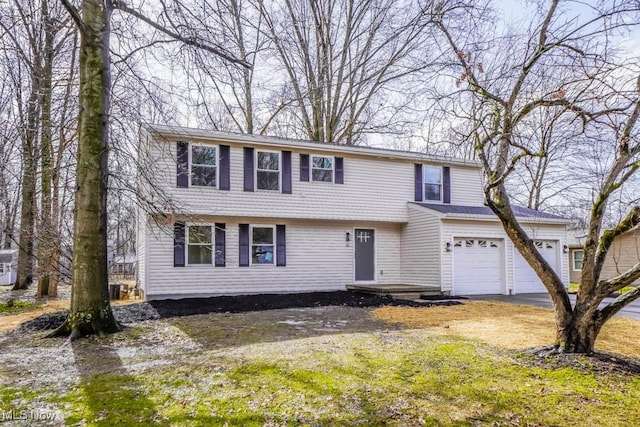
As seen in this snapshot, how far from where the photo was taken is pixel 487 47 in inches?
289

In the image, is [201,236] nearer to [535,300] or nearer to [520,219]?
[535,300]

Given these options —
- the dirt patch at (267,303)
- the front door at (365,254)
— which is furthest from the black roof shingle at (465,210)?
the dirt patch at (267,303)

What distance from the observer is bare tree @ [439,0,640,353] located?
510cm

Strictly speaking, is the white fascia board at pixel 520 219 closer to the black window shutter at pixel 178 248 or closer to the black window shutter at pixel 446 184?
the black window shutter at pixel 446 184

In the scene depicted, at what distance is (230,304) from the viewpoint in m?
11.1

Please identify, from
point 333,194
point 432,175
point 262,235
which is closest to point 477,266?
point 432,175

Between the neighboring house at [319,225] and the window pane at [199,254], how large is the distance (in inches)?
1.2

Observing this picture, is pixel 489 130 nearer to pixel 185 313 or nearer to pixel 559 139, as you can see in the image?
pixel 559 139

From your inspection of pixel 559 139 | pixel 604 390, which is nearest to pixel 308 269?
pixel 559 139

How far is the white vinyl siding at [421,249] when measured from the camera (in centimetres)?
1377

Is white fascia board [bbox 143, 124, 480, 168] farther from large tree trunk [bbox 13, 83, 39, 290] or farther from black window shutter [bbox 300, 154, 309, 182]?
large tree trunk [bbox 13, 83, 39, 290]

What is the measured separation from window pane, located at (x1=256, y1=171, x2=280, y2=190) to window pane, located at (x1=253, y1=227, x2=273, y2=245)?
1.35 meters

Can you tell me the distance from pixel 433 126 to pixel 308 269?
819 centimetres

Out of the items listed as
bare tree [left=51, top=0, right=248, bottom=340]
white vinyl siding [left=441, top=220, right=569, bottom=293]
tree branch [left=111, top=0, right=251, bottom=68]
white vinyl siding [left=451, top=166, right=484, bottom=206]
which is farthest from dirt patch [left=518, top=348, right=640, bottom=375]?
white vinyl siding [left=451, top=166, right=484, bottom=206]
